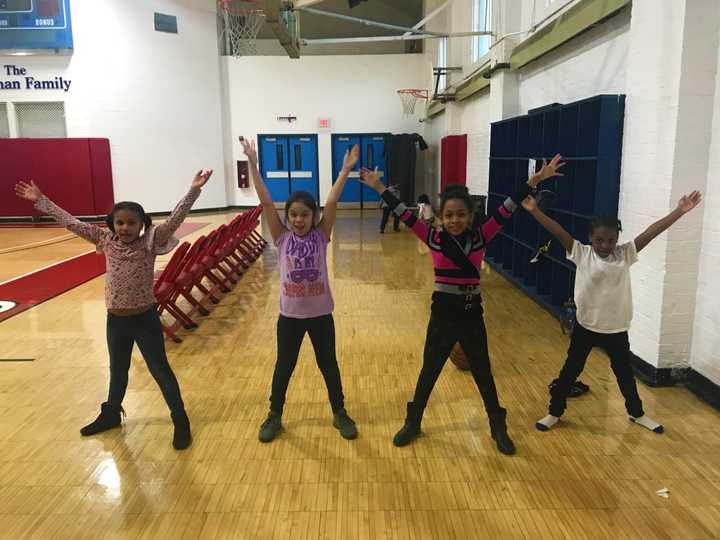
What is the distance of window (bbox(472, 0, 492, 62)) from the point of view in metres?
10.8

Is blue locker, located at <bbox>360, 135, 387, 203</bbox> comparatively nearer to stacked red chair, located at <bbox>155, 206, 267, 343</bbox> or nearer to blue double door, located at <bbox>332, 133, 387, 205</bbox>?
blue double door, located at <bbox>332, 133, 387, 205</bbox>

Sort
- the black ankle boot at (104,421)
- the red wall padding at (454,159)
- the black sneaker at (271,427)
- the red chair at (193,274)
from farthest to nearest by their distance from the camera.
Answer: the red wall padding at (454,159)
the red chair at (193,274)
the black ankle boot at (104,421)
the black sneaker at (271,427)

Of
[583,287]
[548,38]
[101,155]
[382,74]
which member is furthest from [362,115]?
[583,287]

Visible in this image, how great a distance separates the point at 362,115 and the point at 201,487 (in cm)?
1659

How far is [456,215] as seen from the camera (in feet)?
10.5

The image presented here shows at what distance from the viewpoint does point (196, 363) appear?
495cm

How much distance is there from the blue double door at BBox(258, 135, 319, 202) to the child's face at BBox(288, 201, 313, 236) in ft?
50.1

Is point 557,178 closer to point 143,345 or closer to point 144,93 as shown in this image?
point 143,345

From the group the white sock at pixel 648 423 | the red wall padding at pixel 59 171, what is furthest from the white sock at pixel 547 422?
the red wall padding at pixel 59 171

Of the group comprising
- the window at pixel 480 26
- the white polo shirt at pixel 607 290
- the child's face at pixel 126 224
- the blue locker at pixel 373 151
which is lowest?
the white polo shirt at pixel 607 290

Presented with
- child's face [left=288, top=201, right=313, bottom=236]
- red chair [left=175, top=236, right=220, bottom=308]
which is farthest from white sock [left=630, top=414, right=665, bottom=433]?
red chair [left=175, top=236, right=220, bottom=308]

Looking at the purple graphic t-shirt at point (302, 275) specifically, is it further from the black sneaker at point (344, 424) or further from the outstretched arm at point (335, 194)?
the black sneaker at point (344, 424)

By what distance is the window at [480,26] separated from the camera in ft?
35.5

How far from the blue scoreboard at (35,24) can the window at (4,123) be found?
1.45 meters
